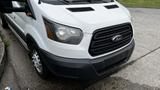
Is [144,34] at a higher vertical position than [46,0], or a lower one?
lower

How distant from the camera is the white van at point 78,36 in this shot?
3357mm

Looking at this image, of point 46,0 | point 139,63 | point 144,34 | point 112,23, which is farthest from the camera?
point 144,34

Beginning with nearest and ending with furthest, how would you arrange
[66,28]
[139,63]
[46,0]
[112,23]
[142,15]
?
[66,28]
[112,23]
[46,0]
[139,63]
[142,15]

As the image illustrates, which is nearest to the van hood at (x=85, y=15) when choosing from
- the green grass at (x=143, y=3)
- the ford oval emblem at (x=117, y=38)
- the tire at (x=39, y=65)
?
the ford oval emblem at (x=117, y=38)

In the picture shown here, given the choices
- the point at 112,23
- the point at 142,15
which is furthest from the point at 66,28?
the point at 142,15

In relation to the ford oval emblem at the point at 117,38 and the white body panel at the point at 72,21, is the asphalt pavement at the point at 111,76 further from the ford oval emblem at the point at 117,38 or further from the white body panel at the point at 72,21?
the ford oval emblem at the point at 117,38

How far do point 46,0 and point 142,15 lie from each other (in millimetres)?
6523

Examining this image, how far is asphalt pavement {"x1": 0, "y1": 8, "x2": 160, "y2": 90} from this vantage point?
13.4 ft

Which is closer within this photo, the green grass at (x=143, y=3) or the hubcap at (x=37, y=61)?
the hubcap at (x=37, y=61)

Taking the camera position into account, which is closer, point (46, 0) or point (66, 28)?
point (66, 28)

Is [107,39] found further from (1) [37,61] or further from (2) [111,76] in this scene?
(1) [37,61]

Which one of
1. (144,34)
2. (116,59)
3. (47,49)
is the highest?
(47,49)

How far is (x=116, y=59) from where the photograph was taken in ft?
12.3

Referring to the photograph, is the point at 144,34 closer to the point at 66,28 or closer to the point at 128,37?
the point at 128,37
